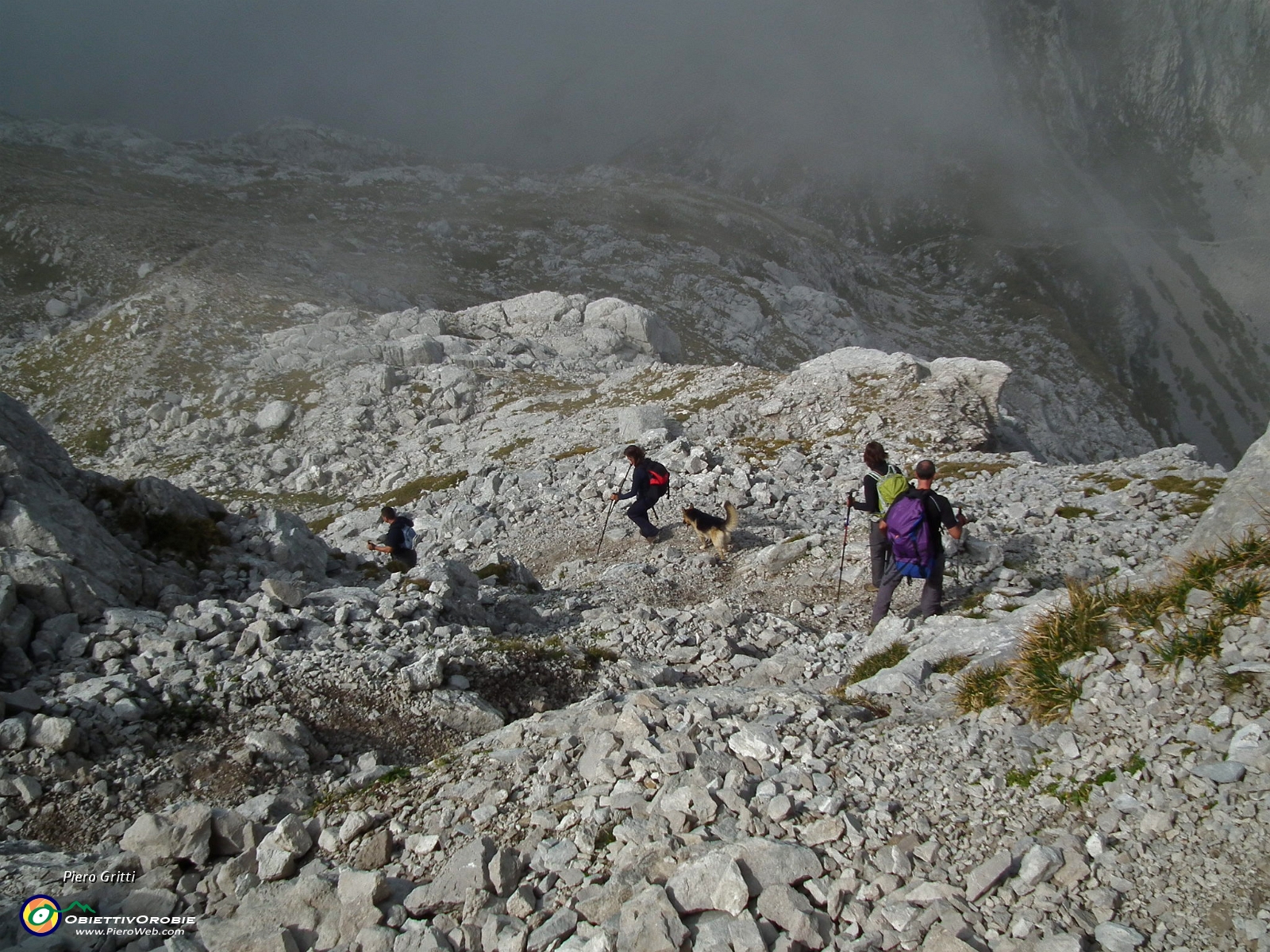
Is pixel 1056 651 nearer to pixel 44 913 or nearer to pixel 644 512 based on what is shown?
pixel 44 913

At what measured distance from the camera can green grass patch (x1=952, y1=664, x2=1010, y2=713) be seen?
724 cm

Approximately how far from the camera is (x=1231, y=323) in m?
123

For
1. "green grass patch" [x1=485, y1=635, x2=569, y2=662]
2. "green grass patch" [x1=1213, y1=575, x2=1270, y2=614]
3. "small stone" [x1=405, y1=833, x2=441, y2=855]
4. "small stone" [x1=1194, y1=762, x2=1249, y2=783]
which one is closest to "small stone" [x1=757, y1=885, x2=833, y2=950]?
"small stone" [x1=405, y1=833, x2=441, y2=855]

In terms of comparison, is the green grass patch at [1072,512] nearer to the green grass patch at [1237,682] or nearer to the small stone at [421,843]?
the green grass patch at [1237,682]

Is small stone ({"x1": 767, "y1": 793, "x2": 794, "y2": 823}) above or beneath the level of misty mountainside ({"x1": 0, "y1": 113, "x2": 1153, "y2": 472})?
beneath

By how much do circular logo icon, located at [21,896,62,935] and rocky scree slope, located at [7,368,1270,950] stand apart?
0.18 metres

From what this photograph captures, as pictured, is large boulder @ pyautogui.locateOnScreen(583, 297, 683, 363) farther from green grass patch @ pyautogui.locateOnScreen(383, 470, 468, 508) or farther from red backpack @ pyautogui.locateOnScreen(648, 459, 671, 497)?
red backpack @ pyautogui.locateOnScreen(648, 459, 671, 497)

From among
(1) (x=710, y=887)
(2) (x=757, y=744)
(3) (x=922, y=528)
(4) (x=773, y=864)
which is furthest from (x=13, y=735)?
(3) (x=922, y=528)

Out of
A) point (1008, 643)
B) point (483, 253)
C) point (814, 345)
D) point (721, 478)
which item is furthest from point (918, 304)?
point (1008, 643)

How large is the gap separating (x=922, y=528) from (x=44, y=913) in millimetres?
11098

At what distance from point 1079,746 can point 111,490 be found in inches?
620

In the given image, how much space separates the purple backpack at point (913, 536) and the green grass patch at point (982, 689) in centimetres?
340

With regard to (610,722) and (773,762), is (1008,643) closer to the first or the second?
(773,762)

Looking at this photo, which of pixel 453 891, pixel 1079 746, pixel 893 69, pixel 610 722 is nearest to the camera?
pixel 453 891
